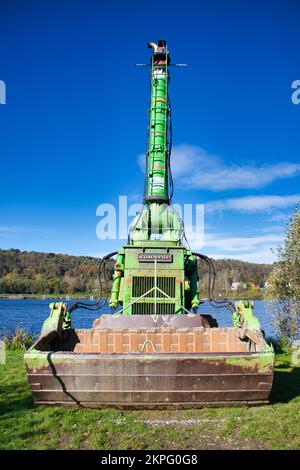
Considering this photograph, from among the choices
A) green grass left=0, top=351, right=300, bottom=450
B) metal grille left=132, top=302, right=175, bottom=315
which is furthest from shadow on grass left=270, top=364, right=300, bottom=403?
metal grille left=132, top=302, right=175, bottom=315

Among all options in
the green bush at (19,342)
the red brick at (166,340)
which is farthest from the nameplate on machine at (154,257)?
the green bush at (19,342)

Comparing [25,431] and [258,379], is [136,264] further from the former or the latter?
[25,431]

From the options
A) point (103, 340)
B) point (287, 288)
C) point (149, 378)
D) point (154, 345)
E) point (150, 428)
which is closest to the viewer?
point (150, 428)

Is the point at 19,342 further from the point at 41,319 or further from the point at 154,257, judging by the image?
the point at 41,319

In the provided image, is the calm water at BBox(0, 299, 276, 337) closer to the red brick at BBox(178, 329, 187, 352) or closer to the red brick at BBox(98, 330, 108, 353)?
the red brick at BBox(98, 330, 108, 353)

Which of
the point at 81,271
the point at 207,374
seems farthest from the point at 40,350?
the point at 81,271

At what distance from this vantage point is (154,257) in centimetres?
940

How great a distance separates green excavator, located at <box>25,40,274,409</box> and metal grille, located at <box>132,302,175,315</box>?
2cm

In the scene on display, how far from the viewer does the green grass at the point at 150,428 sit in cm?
534

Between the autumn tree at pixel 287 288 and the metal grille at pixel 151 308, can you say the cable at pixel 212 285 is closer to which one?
the metal grille at pixel 151 308

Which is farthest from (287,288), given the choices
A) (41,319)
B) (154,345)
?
(41,319)

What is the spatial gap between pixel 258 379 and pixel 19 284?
340 ft

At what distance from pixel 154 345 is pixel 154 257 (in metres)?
2.23

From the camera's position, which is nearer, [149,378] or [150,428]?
[150,428]
